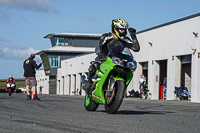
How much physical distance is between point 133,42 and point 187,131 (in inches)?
145

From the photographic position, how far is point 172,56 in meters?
28.4

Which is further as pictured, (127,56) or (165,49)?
(165,49)

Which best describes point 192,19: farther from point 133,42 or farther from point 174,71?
point 133,42

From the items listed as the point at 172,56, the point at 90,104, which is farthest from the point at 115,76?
the point at 172,56

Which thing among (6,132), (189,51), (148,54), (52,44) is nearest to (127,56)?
(6,132)

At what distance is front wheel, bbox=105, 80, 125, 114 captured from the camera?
24.8 ft

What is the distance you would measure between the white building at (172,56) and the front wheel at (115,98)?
18.0m

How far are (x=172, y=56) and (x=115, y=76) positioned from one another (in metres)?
21.0

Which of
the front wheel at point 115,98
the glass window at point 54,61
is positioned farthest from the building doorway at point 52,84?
the front wheel at point 115,98

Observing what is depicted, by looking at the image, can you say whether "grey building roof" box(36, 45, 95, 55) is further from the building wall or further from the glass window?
the building wall

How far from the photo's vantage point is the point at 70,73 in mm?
61375

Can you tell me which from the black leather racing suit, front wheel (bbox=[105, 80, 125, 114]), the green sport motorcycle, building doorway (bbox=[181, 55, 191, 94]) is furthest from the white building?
front wheel (bbox=[105, 80, 125, 114])

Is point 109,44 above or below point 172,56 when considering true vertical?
below

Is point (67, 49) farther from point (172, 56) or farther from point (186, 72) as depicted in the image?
point (186, 72)
